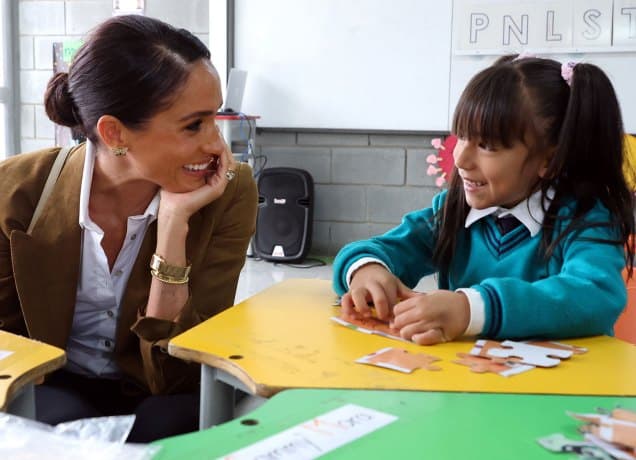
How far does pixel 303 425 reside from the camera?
0.83m

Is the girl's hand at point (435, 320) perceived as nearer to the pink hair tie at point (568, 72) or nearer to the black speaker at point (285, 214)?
the pink hair tie at point (568, 72)

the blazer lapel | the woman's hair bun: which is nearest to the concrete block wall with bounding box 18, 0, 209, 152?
the woman's hair bun

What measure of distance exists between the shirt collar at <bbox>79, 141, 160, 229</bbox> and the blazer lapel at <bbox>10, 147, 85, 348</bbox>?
0.01 metres

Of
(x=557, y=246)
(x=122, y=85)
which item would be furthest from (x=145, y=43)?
(x=557, y=246)

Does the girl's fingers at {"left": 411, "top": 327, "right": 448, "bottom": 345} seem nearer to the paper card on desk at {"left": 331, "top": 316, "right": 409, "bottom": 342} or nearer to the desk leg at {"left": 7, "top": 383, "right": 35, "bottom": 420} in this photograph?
the paper card on desk at {"left": 331, "top": 316, "right": 409, "bottom": 342}

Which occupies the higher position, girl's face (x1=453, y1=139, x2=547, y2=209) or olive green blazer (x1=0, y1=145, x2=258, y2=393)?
girl's face (x1=453, y1=139, x2=547, y2=209)

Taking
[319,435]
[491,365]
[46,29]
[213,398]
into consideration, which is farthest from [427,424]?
[46,29]

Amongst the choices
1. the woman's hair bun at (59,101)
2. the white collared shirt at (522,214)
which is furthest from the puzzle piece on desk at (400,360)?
the woman's hair bun at (59,101)

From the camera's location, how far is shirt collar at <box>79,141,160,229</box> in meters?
1.48

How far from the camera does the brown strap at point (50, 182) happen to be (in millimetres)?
1455

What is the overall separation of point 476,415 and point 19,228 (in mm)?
960

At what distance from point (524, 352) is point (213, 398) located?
0.46 meters

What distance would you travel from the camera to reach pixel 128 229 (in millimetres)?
1558

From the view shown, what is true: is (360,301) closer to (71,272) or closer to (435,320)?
(435,320)
